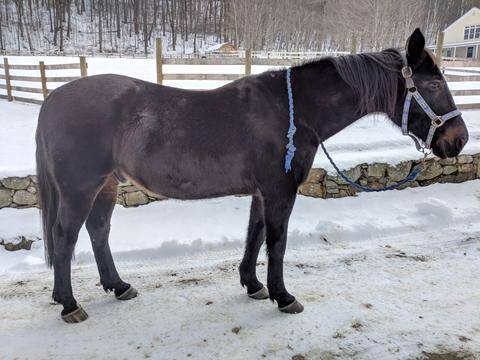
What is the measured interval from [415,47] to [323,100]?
68cm

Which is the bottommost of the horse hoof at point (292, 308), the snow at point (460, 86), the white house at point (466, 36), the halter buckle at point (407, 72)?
the horse hoof at point (292, 308)

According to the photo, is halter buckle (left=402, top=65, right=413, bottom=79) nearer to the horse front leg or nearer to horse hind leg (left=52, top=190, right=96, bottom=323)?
the horse front leg

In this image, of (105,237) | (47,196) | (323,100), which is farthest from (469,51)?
(47,196)

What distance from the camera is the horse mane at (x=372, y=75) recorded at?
2566mm

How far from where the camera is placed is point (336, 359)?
2.25 meters

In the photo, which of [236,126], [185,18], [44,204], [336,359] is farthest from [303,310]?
[185,18]

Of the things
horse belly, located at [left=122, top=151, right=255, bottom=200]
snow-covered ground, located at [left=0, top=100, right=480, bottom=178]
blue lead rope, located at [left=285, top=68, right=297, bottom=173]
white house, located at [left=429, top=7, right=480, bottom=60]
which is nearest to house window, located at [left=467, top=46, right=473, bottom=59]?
white house, located at [left=429, top=7, right=480, bottom=60]

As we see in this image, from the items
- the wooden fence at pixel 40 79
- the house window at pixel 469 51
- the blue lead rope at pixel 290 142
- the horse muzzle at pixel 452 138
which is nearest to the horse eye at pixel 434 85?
the horse muzzle at pixel 452 138

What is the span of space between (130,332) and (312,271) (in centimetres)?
173

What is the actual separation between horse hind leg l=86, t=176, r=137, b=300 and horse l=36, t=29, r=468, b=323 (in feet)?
1.01

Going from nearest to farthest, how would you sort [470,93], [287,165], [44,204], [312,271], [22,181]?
[287,165] → [44,204] → [312,271] → [22,181] → [470,93]

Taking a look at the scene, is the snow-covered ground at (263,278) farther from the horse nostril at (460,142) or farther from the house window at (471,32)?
the house window at (471,32)

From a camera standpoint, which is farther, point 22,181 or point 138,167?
point 22,181

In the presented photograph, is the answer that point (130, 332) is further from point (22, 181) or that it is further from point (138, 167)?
point (22, 181)
